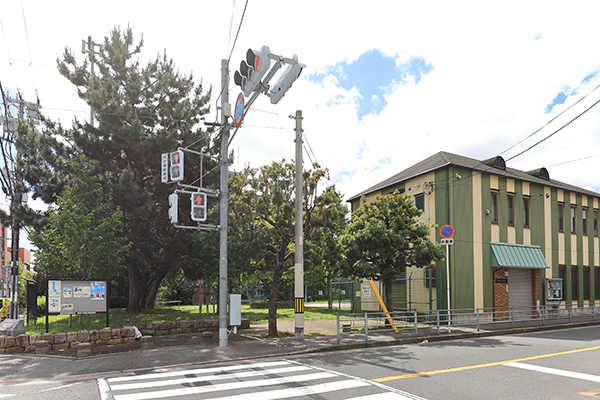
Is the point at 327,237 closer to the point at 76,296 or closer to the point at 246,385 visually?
the point at 246,385

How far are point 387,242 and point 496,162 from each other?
10072mm

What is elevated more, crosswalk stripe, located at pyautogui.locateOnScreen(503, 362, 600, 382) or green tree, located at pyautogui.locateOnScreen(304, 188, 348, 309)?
green tree, located at pyautogui.locateOnScreen(304, 188, 348, 309)

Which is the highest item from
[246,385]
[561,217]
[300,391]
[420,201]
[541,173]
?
[541,173]

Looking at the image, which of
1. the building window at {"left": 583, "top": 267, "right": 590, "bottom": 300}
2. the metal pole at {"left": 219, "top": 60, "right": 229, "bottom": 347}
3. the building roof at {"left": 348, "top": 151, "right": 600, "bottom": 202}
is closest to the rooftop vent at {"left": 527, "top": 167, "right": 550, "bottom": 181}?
the building roof at {"left": 348, "top": 151, "right": 600, "bottom": 202}

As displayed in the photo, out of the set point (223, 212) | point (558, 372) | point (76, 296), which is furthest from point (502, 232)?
point (76, 296)

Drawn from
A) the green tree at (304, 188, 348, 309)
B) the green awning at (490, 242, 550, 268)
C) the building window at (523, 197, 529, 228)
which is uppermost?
the building window at (523, 197, 529, 228)

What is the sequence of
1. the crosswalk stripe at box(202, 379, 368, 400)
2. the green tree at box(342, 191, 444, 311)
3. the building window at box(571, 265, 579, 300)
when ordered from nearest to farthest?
1. the crosswalk stripe at box(202, 379, 368, 400)
2. the green tree at box(342, 191, 444, 311)
3. the building window at box(571, 265, 579, 300)

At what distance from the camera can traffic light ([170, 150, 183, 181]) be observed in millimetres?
12664

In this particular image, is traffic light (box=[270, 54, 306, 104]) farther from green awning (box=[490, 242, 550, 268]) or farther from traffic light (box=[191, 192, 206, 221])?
green awning (box=[490, 242, 550, 268])

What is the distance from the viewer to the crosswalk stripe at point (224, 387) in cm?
773

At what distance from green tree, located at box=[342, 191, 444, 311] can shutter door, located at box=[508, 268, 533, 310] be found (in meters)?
8.21

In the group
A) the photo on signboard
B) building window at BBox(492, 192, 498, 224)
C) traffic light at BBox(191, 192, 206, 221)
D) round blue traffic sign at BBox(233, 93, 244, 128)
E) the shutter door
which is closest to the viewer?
traffic light at BBox(191, 192, 206, 221)

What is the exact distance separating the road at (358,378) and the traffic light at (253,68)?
294 inches

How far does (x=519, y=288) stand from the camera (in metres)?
23.5
